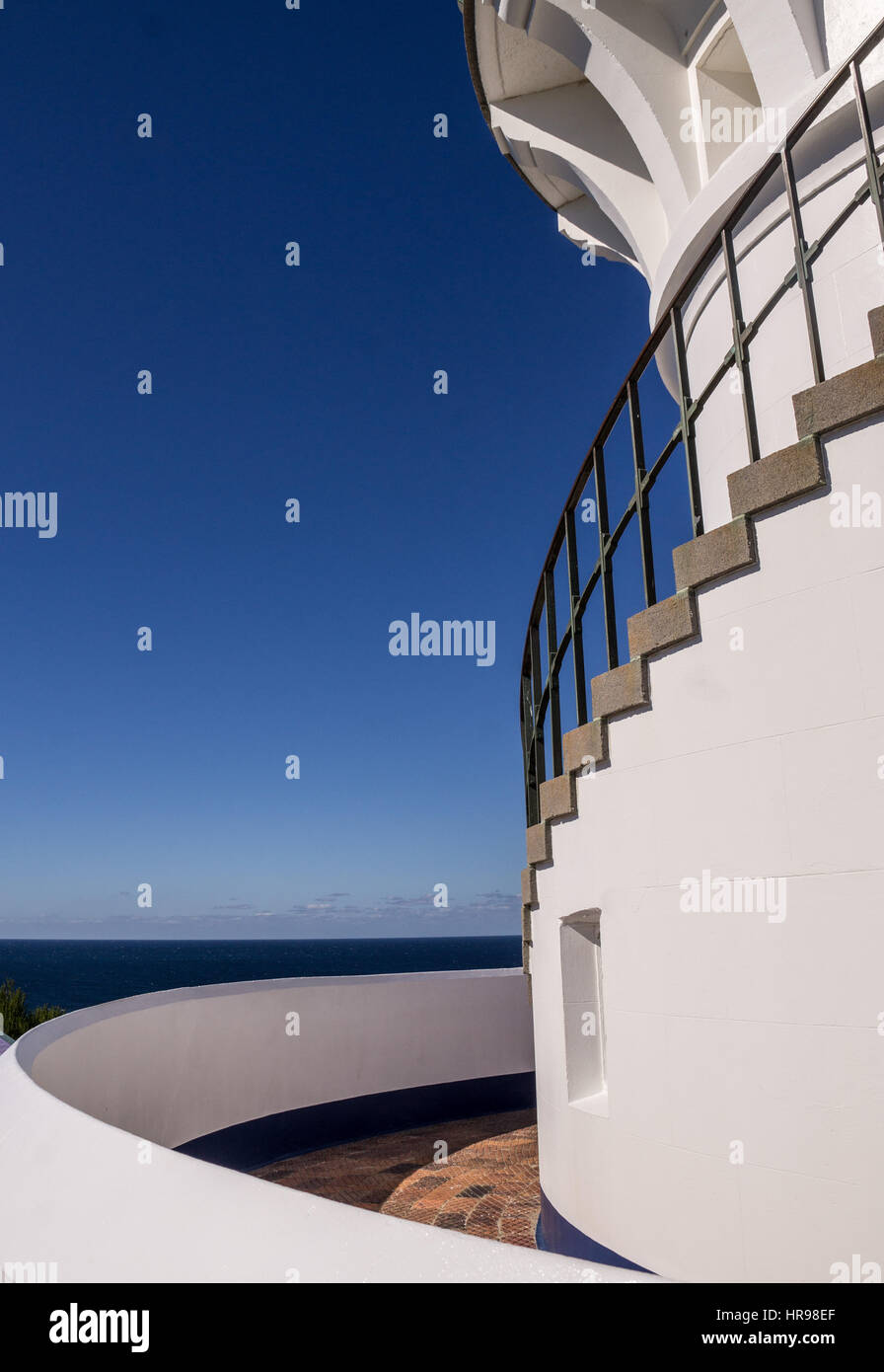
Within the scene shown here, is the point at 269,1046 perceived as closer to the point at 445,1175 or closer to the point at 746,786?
the point at 445,1175

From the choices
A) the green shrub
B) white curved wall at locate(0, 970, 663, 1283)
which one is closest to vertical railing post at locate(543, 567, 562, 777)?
white curved wall at locate(0, 970, 663, 1283)

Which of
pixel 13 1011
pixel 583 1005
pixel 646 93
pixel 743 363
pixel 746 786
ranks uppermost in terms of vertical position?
pixel 646 93

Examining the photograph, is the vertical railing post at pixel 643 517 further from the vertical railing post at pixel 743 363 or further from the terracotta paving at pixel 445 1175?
the terracotta paving at pixel 445 1175

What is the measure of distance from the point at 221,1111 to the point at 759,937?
18.3ft

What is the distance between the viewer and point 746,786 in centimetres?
348

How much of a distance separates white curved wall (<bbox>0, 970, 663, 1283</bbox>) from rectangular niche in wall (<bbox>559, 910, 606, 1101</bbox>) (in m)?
2.09

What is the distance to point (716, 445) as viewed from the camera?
→ 586 cm

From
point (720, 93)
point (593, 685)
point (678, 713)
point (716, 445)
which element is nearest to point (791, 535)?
point (678, 713)

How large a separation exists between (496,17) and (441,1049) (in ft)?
30.9

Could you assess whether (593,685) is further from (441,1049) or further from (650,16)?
(441,1049)

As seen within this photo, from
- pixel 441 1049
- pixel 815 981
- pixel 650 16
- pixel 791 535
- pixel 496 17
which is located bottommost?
pixel 441 1049

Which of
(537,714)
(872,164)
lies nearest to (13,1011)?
(537,714)

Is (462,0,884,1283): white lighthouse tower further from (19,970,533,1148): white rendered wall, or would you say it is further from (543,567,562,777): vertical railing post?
(19,970,533,1148): white rendered wall

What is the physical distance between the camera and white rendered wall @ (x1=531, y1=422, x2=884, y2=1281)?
10.0ft
